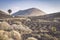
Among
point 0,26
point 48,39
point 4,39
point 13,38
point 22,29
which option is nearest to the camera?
point 4,39

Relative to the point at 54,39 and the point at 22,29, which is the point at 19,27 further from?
the point at 54,39

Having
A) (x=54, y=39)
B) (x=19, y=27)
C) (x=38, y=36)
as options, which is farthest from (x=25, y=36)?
(x=19, y=27)

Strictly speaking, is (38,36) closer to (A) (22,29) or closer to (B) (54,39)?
(B) (54,39)

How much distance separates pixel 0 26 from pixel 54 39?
16020 millimetres

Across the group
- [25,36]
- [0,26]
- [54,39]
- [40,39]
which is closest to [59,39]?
[54,39]

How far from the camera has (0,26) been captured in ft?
204

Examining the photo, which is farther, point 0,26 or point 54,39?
point 0,26

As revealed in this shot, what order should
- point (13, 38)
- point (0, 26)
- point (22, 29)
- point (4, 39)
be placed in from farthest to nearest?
point (22, 29), point (0, 26), point (13, 38), point (4, 39)

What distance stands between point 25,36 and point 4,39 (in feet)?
54.1

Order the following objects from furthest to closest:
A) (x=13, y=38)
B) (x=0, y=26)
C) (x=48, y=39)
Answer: (x=0, y=26)
(x=48, y=39)
(x=13, y=38)

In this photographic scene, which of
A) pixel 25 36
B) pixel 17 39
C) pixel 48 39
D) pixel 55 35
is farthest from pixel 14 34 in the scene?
pixel 55 35

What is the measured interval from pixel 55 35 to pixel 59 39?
5.50m

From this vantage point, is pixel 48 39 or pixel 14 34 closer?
pixel 14 34

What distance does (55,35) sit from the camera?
63656 millimetres
